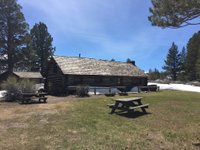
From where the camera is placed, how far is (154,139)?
27.6 ft

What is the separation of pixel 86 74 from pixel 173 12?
22847 mm

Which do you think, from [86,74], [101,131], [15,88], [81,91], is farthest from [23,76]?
[101,131]

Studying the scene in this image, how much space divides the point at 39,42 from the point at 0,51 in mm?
16061

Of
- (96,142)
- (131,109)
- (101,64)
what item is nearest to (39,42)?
(101,64)

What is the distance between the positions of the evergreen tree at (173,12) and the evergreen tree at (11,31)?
43399 mm

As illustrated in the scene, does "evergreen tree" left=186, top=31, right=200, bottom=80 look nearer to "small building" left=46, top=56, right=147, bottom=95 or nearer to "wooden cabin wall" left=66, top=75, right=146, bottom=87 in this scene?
"wooden cabin wall" left=66, top=75, right=146, bottom=87

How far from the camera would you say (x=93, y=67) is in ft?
116

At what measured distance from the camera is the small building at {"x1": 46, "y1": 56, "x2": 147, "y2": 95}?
1246 inches

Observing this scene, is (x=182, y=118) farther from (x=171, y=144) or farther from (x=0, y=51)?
(x=0, y=51)

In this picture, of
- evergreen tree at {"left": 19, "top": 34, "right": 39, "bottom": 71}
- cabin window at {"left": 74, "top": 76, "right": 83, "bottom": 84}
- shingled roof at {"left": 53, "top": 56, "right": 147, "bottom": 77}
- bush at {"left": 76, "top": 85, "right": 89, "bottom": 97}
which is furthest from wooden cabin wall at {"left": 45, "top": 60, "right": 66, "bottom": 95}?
evergreen tree at {"left": 19, "top": 34, "right": 39, "bottom": 71}

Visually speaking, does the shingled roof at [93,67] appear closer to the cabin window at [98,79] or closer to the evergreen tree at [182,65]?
the cabin window at [98,79]

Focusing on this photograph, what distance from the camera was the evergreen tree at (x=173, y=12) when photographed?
973 cm

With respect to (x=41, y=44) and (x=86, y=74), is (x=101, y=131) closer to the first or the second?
(x=86, y=74)

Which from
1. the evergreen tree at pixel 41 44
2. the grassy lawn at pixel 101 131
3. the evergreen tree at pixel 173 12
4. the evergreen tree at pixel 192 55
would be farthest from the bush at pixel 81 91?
the evergreen tree at pixel 192 55
